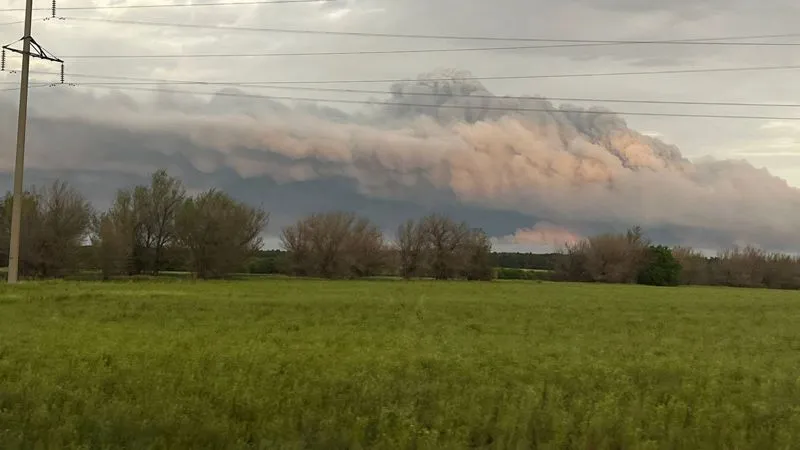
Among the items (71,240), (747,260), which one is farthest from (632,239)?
(71,240)

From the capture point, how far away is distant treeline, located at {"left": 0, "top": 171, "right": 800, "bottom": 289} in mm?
73938

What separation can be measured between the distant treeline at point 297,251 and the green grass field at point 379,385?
161ft

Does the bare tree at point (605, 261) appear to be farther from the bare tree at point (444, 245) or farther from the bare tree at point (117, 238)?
the bare tree at point (117, 238)

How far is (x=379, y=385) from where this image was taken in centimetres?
1351

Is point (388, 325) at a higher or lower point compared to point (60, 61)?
lower

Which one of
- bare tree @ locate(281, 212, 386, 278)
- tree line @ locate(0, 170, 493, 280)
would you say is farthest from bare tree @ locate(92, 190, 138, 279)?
bare tree @ locate(281, 212, 386, 278)

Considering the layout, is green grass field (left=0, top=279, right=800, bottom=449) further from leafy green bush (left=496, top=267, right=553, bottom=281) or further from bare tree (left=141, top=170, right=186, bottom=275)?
leafy green bush (left=496, top=267, right=553, bottom=281)

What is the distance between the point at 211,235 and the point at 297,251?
18.3 meters

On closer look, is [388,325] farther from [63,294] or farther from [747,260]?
[747,260]

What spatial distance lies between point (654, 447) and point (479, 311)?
26.2 meters

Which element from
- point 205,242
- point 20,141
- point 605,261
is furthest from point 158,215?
point 605,261

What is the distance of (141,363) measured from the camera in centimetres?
1556

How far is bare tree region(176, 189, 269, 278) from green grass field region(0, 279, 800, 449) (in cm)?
5579

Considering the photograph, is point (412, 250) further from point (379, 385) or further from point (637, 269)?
point (379, 385)
